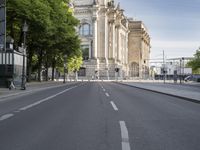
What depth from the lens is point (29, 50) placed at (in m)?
58.9

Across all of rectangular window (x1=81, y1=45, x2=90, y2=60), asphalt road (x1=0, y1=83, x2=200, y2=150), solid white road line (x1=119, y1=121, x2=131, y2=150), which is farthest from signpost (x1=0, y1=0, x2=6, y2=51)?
rectangular window (x1=81, y1=45, x2=90, y2=60)

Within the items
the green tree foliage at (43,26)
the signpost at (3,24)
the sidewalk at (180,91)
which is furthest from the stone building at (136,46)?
the signpost at (3,24)

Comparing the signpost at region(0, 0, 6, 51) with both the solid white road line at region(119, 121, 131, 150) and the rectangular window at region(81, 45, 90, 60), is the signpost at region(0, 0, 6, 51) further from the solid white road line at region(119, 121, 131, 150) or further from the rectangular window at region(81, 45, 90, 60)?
the rectangular window at region(81, 45, 90, 60)

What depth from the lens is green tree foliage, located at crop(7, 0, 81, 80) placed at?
144 feet

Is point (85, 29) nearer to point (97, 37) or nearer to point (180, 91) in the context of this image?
point (97, 37)

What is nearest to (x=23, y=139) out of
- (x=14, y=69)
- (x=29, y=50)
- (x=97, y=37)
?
(x=14, y=69)

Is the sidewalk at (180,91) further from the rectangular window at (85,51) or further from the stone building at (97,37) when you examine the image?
the rectangular window at (85,51)

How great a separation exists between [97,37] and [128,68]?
3993 centimetres

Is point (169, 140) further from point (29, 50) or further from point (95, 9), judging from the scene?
point (95, 9)

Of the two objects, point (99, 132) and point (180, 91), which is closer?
point (99, 132)

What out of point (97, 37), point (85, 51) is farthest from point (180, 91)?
point (97, 37)

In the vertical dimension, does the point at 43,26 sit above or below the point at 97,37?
below

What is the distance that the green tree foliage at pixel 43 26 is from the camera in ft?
144

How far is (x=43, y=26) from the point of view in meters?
45.5
